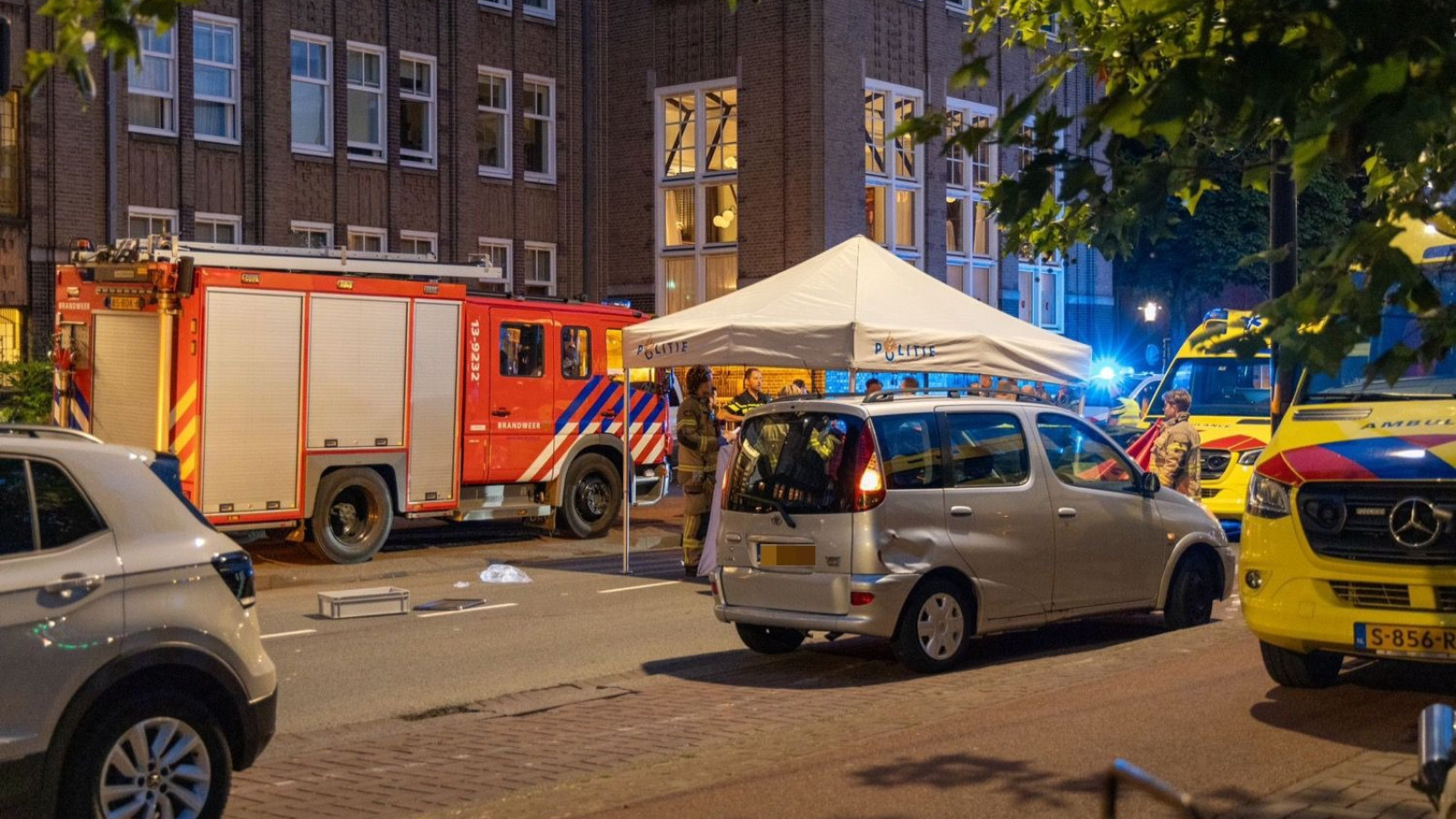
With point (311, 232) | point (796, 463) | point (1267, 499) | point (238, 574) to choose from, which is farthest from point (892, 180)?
point (238, 574)

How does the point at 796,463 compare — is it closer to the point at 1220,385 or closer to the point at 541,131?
the point at 1220,385

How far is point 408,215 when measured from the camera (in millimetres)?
30094

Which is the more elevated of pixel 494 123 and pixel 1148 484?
pixel 494 123

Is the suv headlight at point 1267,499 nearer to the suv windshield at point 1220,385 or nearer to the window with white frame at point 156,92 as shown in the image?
the suv windshield at point 1220,385

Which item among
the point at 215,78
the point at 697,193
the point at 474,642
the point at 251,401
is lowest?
the point at 474,642

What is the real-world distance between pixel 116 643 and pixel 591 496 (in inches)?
557

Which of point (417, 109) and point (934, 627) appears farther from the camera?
point (417, 109)

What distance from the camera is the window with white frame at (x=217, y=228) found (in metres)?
27.0

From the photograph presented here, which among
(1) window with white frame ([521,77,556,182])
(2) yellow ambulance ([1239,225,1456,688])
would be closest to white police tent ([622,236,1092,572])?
(2) yellow ambulance ([1239,225,1456,688])

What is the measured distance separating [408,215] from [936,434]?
21107 millimetres

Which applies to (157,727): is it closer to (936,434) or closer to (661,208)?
(936,434)

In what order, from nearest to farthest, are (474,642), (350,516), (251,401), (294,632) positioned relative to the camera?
1. (474,642)
2. (294,632)
3. (251,401)
4. (350,516)

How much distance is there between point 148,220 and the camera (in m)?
26.5

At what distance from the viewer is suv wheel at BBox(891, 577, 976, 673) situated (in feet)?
Answer: 33.1
